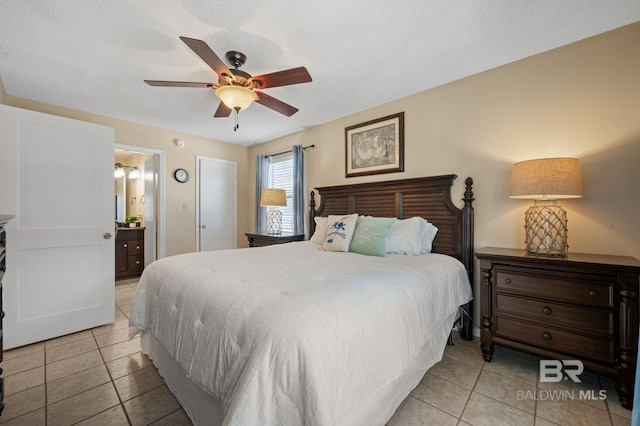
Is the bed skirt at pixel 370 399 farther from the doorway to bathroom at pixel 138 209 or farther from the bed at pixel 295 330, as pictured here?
the doorway to bathroom at pixel 138 209

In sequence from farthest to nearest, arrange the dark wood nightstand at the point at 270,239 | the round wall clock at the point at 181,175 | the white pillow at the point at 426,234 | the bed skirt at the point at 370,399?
the round wall clock at the point at 181,175
the dark wood nightstand at the point at 270,239
the white pillow at the point at 426,234
the bed skirt at the point at 370,399

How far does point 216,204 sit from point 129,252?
68.9 inches

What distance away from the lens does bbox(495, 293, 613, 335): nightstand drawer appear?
5.26 ft

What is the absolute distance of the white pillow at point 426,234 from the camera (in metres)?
2.52

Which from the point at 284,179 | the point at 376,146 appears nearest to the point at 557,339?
the point at 376,146

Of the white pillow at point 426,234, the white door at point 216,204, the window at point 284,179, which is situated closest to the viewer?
the white pillow at point 426,234

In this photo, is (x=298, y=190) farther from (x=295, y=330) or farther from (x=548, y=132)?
(x=295, y=330)

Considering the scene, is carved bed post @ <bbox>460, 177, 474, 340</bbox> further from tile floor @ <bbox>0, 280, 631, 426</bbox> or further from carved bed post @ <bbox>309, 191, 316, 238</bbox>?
carved bed post @ <bbox>309, 191, 316, 238</bbox>

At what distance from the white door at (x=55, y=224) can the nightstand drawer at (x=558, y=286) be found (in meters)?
3.78

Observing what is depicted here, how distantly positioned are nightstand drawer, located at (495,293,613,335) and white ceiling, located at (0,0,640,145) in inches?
77.7

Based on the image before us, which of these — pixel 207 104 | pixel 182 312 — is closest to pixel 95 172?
pixel 207 104

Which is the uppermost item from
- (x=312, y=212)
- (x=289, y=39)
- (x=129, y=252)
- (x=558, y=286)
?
(x=289, y=39)

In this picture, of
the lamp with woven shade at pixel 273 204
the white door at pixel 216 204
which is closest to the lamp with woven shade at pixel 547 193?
the lamp with woven shade at pixel 273 204

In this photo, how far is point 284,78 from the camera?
195 centimetres
